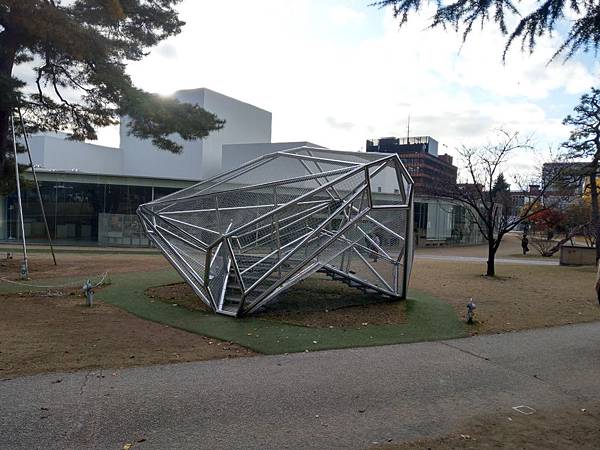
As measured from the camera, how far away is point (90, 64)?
46.6ft

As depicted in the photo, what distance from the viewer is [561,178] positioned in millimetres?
26547

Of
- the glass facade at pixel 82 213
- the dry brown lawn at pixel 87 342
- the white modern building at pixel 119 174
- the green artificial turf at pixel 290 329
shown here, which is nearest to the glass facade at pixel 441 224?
the white modern building at pixel 119 174

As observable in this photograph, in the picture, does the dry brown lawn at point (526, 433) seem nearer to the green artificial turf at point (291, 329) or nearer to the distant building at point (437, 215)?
the green artificial turf at point (291, 329)

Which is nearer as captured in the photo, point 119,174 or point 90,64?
point 90,64

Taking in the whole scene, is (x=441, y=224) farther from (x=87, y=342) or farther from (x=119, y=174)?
(x=87, y=342)

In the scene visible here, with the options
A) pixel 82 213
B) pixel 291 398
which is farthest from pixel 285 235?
pixel 82 213

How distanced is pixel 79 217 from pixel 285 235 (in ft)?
80.0

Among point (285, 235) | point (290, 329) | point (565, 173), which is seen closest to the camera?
point (290, 329)

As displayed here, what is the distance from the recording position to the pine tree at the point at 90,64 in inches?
491

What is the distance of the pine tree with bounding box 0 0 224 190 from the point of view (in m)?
12.5

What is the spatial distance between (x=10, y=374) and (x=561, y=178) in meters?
27.4

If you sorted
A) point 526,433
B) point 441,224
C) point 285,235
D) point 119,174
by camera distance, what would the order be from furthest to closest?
point 441,224, point 119,174, point 285,235, point 526,433

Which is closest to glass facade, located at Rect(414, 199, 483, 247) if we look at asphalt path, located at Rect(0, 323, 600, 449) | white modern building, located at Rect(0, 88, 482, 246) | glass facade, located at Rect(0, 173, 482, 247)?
white modern building, located at Rect(0, 88, 482, 246)

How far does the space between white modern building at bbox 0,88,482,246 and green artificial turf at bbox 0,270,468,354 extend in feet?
35.9
